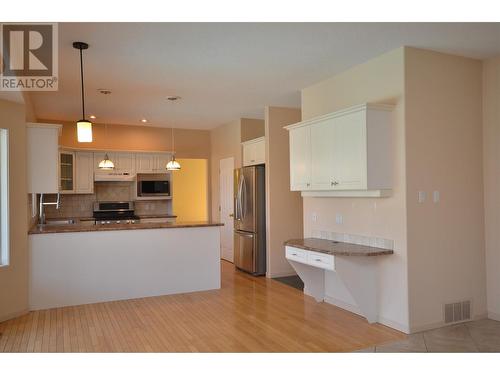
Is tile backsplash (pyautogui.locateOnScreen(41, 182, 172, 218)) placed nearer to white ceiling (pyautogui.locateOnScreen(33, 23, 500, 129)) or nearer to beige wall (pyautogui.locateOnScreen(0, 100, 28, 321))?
white ceiling (pyautogui.locateOnScreen(33, 23, 500, 129))

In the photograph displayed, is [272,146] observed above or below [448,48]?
below

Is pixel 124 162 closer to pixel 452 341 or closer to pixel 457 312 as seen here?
pixel 457 312

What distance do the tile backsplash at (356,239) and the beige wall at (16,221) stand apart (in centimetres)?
346

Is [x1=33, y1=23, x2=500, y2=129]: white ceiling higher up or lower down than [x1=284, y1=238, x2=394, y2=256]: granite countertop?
higher up

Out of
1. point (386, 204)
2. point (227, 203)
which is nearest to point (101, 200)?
point (227, 203)

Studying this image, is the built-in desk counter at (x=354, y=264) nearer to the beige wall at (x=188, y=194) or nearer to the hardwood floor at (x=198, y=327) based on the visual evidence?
the hardwood floor at (x=198, y=327)

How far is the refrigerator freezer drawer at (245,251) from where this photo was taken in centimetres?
677

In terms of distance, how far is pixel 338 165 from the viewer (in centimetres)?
445

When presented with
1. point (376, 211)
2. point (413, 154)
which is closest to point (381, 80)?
point (413, 154)

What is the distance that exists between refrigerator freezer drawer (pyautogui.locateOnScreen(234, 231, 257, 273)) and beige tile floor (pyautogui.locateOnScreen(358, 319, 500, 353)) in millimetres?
3229

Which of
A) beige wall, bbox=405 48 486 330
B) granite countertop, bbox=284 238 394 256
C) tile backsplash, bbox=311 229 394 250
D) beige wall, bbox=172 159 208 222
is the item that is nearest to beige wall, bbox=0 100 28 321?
granite countertop, bbox=284 238 394 256

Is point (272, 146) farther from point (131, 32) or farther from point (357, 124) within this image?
point (131, 32)

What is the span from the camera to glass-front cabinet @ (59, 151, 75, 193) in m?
7.33

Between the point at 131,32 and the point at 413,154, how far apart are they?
2.83m
